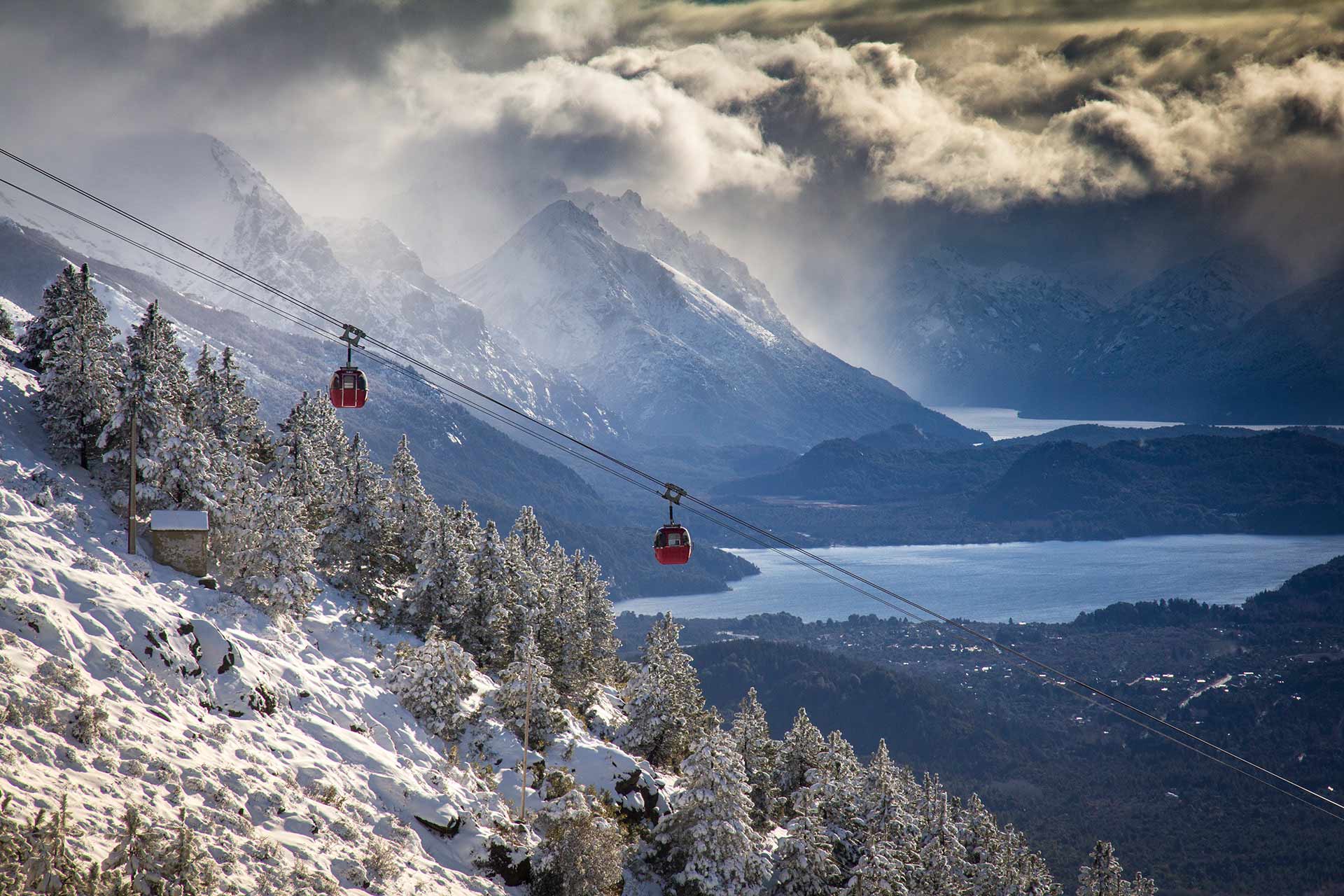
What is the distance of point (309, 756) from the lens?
1455 inches

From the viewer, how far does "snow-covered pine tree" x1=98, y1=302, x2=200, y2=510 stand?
47.7 m

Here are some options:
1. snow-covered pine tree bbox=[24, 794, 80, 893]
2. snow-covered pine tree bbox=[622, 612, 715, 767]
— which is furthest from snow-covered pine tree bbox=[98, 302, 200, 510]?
snow-covered pine tree bbox=[622, 612, 715, 767]

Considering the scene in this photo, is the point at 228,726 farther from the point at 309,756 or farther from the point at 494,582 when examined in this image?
the point at 494,582

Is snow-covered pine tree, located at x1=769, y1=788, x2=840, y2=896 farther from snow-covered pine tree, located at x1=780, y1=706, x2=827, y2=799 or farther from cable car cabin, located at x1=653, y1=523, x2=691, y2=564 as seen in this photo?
cable car cabin, located at x1=653, y1=523, x2=691, y2=564

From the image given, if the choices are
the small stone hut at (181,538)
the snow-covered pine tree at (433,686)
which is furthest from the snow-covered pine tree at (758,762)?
the small stone hut at (181,538)

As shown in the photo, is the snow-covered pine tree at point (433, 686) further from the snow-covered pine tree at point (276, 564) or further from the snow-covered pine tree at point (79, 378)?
the snow-covered pine tree at point (79, 378)

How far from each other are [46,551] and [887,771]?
5221cm

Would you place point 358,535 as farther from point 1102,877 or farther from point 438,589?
point 1102,877

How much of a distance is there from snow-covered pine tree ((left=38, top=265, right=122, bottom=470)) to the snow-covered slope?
170 centimetres

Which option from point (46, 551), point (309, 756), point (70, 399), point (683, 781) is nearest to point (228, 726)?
point (309, 756)

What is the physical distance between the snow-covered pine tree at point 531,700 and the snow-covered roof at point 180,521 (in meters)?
18.9

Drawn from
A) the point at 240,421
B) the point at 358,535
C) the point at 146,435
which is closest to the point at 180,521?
the point at 146,435

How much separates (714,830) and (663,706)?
14155 mm

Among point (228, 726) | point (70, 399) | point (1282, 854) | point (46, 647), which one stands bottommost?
point (1282, 854)
